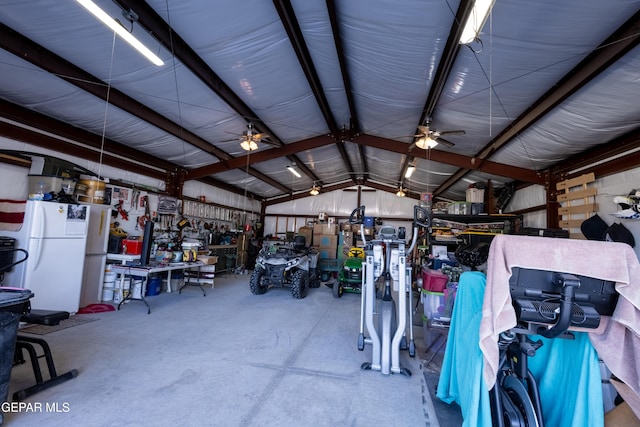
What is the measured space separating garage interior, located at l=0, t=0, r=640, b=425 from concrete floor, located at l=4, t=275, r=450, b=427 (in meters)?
0.02

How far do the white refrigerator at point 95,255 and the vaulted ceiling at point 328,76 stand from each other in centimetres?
151

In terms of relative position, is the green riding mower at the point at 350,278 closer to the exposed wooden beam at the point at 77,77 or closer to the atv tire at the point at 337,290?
the atv tire at the point at 337,290

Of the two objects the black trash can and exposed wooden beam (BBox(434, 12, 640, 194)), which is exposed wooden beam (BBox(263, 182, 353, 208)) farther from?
the black trash can

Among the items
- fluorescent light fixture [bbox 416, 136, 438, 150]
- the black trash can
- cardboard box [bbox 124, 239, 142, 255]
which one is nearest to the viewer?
the black trash can

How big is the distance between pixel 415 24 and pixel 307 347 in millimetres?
3788

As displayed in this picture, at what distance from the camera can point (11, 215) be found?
3701mm

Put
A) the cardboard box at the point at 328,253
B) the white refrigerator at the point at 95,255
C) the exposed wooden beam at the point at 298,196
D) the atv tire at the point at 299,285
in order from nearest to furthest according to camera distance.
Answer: the white refrigerator at the point at 95,255 < the atv tire at the point at 299,285 < the cardboard box at the point at 328,253 < the exposed wooden beam at the point at 298,196

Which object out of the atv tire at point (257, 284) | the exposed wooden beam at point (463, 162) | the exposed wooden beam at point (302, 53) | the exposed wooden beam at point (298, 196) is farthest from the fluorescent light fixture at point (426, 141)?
the exposed wooden beam at point (298, 196)

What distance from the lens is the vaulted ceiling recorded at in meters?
2.81

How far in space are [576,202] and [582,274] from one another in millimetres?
5513

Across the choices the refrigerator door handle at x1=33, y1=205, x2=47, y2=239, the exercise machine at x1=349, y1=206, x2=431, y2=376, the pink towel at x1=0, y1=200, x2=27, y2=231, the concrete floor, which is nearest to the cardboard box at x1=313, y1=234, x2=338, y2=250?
the concrete floor

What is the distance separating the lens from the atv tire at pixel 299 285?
5.66 meters

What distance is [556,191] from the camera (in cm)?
582

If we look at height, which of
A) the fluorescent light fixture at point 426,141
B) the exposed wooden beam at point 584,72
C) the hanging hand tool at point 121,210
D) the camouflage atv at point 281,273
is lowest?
the camouflage atv at point 281,273
